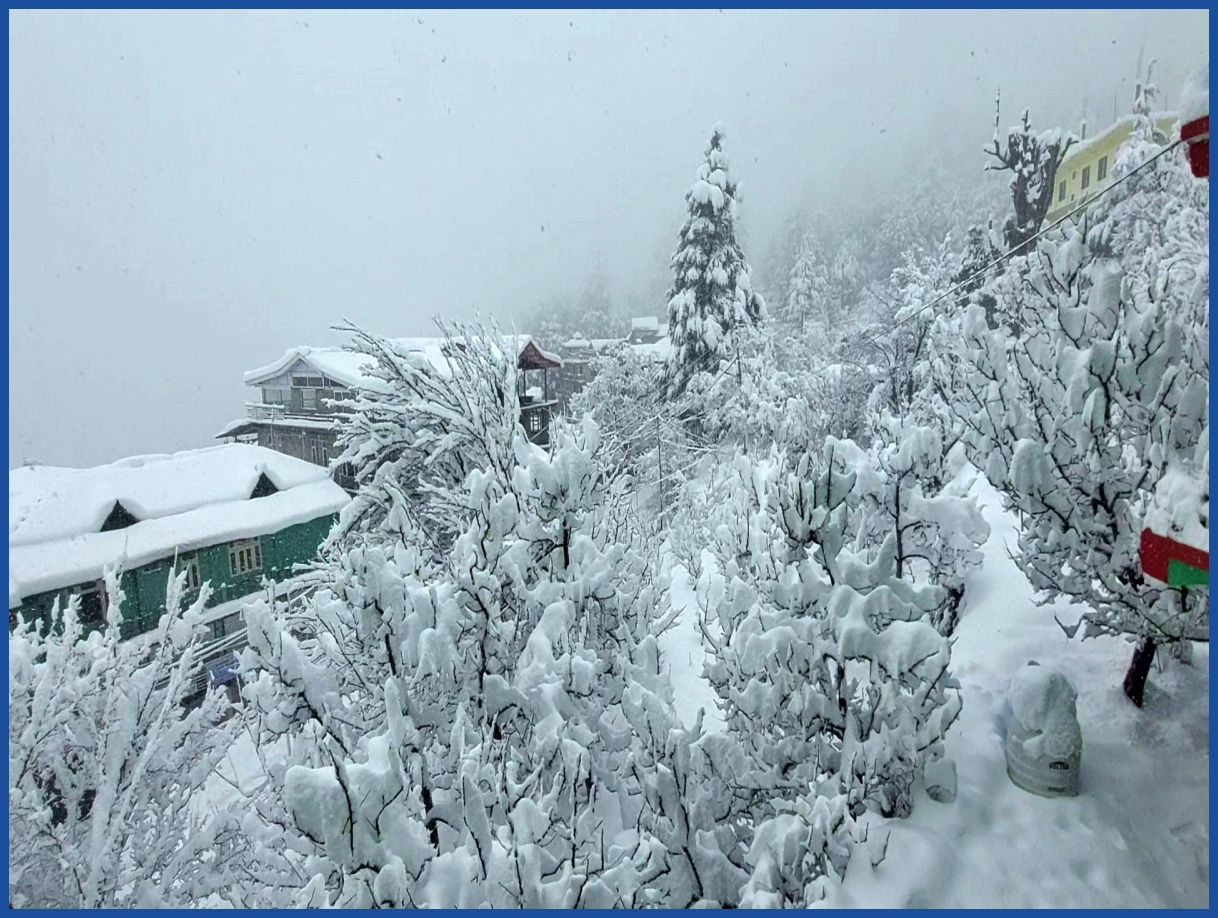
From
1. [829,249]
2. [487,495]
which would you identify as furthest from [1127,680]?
[829,249]

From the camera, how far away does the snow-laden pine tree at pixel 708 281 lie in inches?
754

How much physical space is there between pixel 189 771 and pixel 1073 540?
30.1 feet

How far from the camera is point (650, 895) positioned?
3.08 m

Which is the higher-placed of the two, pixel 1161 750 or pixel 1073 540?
pixel 1073 540

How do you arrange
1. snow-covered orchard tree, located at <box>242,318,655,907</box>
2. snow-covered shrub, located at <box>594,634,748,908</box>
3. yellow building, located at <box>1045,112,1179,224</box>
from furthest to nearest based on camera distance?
yellow building, located at <box>1045,112,1179,224</box>, snow-covered shrub, located at <box>594,634,748,908</box>, snow-covered orchard tree, located at <box>242,318,655,907</box>

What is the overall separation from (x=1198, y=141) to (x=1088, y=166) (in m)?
18.6

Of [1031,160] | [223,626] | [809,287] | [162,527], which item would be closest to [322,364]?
[162,527]

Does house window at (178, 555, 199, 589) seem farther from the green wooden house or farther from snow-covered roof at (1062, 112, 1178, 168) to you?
snow-covered roof at (1062, 112, 1178, 168)

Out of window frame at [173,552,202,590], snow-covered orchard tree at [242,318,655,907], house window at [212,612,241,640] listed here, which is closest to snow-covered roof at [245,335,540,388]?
window frame at [173,552,202,590]

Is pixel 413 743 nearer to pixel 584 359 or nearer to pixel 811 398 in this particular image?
pixel 811 398

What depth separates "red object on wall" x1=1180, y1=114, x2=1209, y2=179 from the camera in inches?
124

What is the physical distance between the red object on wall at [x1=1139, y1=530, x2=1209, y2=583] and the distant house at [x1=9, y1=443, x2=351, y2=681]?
13.0 m

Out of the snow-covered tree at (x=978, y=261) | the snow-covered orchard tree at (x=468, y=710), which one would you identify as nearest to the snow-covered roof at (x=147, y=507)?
the snow-covered orchard tree at (x=468, y=710)

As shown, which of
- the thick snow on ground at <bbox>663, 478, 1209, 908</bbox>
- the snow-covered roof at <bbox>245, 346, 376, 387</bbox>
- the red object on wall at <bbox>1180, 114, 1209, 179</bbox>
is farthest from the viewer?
the snow-covered roof at <bbox>245, 346, 376, 387</bbox>
